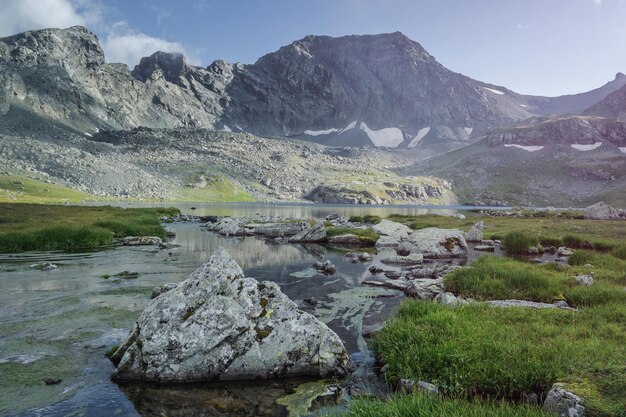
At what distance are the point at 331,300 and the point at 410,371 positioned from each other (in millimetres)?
10800

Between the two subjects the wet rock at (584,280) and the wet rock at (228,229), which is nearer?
the wet rock at (584,280)

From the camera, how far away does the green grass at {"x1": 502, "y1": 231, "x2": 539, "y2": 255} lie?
40.4 meters

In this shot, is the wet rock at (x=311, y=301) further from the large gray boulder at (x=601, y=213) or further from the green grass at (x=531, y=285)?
the large gray boulder at (x=601, y=213)

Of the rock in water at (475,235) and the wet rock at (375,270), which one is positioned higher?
the rock in water at (475,235)

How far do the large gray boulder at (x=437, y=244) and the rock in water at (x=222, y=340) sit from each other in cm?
2764

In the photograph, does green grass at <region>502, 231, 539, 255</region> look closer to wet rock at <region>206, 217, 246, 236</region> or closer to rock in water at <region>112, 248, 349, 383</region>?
rock in water at <region>112, 248, 349, 383</region>

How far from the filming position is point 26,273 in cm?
2502

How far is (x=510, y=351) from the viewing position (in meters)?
10.2

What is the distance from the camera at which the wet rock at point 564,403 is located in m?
7.09

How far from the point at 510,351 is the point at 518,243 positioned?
3474 cm

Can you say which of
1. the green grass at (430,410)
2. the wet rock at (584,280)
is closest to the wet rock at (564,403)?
the green grass at (430,410)

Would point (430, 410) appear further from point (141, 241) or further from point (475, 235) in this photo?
point (475, 235)

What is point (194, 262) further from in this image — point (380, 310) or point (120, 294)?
point (380, 310)

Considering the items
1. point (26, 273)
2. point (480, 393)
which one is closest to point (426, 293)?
point (480, 393)
